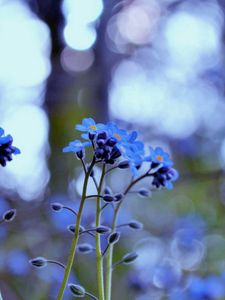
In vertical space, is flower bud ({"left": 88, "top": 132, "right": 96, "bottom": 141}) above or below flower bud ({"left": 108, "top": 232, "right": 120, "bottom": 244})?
above

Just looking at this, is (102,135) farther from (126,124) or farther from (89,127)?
(126,124)

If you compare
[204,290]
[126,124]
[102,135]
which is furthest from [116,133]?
[126,124]

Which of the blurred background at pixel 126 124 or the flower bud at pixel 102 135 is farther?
the blurred background at pixel 126 124

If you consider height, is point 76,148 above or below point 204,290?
below

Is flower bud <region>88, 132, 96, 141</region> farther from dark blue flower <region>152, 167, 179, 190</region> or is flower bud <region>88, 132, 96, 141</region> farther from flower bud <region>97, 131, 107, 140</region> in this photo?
dark blue flower <region>152, 167, 179, 190</region>

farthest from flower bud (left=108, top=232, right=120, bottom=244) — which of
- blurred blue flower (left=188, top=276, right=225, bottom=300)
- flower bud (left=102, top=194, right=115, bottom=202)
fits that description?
blurred blue flower (left=188, top=276, right=225, bottom=300)

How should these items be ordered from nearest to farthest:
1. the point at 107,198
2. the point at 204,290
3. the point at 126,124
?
the point at 107,198 < the point at 204,290 < the point at 126,124

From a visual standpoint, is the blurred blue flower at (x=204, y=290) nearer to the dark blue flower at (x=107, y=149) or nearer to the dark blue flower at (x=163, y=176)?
the dark blue flower at (x=163, y=176)

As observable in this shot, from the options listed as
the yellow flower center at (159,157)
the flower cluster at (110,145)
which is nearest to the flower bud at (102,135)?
the flower cluster at (110,145)

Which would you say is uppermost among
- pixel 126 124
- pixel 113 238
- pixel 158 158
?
pixel 126 124
